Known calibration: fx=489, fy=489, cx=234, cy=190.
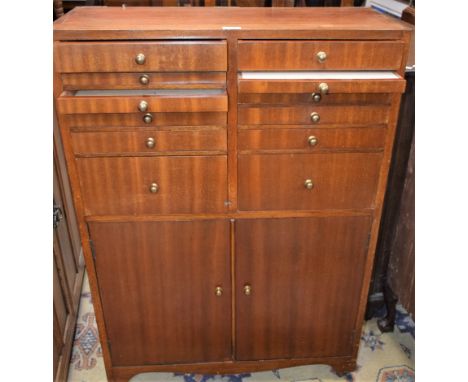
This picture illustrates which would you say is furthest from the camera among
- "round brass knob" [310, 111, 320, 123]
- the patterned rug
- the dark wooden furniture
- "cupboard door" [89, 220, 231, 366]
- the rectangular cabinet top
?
the patterned rug

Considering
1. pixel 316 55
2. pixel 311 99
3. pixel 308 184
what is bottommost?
pixel 308 184

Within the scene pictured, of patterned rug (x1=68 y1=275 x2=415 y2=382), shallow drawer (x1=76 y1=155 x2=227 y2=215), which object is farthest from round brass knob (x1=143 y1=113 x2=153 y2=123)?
patterned rug (x1=68 y1=275 x2=415 y2=382)

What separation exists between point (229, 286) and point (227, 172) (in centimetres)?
36

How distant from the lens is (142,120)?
114 cm

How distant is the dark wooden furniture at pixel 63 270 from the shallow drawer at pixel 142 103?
1.47 feet

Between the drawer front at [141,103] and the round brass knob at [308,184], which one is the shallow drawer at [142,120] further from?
the round brass knob at [308,184]

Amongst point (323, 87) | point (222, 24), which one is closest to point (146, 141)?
point (222, 24)

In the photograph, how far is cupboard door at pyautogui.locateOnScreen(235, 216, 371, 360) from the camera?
4.35 ft

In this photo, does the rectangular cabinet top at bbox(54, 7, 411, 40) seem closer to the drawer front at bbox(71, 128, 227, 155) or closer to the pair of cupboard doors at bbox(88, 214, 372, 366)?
the drawer front at bbox(71, 128, 227, 155)

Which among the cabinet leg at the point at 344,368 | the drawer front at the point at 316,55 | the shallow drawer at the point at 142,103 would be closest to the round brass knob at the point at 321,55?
the drawer front at the point at 316,55

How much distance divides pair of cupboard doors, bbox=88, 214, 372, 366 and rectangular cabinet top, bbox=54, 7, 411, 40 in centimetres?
48

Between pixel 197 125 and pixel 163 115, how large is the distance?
8 centimetres

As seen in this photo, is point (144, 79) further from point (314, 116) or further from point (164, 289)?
point (164, 289)

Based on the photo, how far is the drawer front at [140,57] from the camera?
105 centimetres
